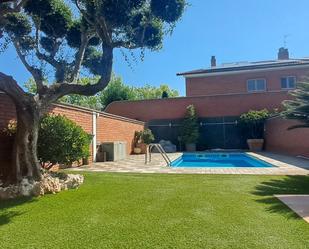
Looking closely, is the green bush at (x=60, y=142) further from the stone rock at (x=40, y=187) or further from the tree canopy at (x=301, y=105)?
the tree canopy at (x=301, y=105)

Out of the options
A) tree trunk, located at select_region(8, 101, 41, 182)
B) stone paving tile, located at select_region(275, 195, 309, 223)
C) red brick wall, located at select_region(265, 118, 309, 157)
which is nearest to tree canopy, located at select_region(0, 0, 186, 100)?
tree trunk, located at select_region(8, 101, 41, 182)

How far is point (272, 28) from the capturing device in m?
14.5

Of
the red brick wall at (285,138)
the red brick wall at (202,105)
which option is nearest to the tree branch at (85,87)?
the red brick wall at (285,138)

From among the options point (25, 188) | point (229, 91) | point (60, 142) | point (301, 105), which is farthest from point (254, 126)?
point (25, 188)

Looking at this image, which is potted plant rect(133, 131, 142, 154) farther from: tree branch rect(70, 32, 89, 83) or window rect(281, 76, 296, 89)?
window rect(281, 76, 296, 89)

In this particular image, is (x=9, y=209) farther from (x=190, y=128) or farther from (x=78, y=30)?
(x=190, y=128)

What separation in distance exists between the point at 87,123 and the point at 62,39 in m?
4.03

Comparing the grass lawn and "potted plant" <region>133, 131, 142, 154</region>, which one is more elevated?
"potted plant" <region>133, 131, 142, 154</region>

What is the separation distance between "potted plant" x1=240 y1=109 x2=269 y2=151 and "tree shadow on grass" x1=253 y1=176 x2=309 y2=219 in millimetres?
12950

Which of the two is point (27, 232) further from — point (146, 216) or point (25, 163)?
point (25, 163)

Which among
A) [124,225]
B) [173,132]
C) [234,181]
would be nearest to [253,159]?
[234,181]

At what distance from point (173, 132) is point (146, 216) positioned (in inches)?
770

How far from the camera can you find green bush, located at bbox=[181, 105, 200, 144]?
75.2ft

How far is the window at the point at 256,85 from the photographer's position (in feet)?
86.1
